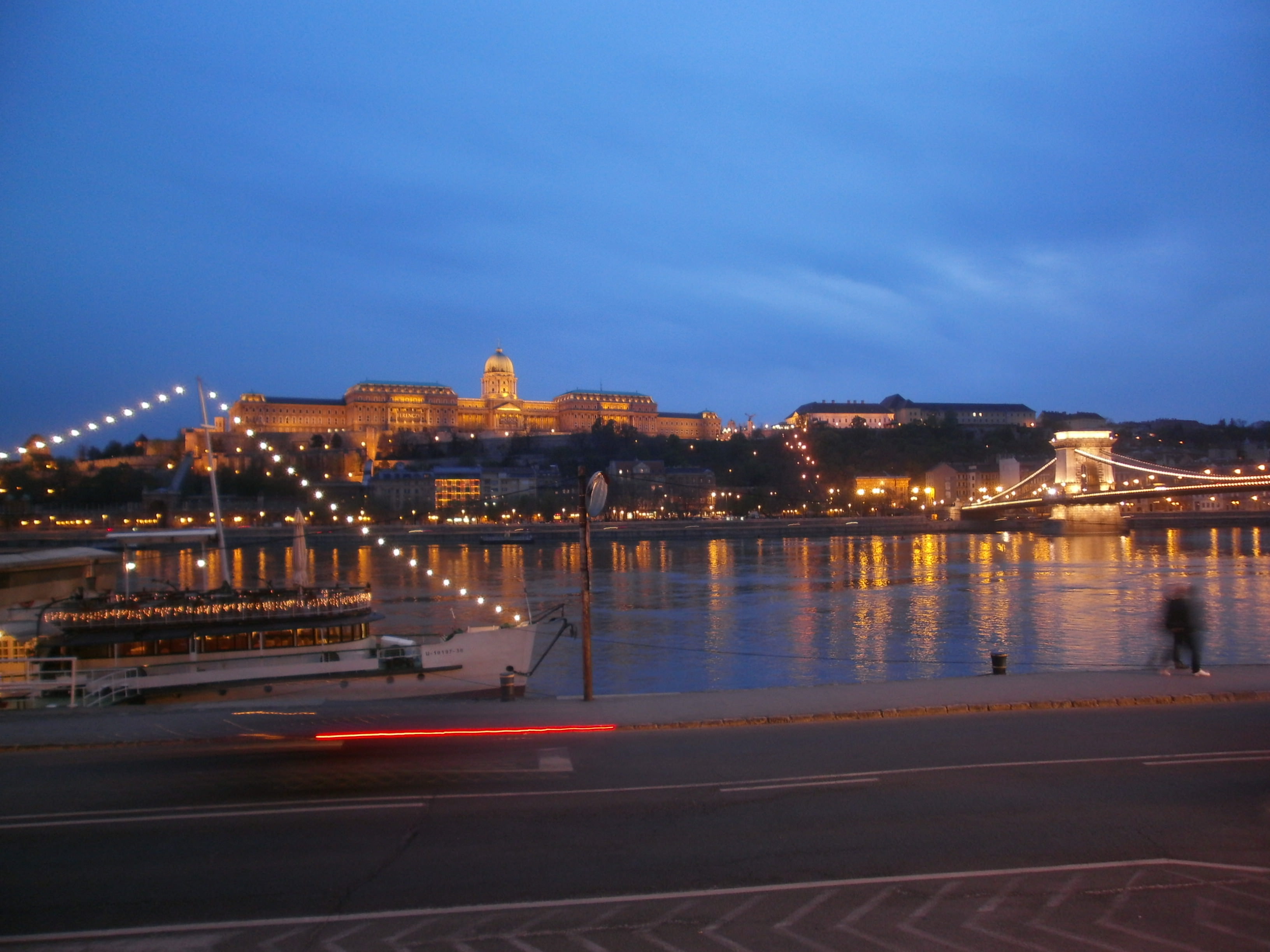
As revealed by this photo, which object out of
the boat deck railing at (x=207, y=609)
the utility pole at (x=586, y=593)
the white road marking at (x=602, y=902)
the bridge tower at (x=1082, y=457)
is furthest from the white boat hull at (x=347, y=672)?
the bridge tower at (x=1082, y=457)

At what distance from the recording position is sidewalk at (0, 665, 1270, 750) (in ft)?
18.4

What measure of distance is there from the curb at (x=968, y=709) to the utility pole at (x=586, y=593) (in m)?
0.80

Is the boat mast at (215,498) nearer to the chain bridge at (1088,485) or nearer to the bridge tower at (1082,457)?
the chain bridge at (1088,485)

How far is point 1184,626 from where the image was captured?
6902mm

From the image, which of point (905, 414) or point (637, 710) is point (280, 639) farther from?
point (905, 414)

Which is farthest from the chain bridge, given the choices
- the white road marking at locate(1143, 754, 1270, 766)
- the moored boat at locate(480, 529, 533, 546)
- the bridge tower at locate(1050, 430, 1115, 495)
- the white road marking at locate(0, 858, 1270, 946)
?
the white road marking at locate(0, 858, 1270, 946)

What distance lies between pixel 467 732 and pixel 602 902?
2712 mm

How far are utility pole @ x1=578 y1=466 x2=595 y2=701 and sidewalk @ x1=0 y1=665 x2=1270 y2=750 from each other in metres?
0.14

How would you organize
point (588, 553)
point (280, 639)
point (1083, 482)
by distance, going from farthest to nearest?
point (1083, 482), point (280, 639), point (588, 553)

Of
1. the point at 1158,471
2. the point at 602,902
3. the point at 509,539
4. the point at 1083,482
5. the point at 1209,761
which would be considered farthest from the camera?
the point at 1083,482

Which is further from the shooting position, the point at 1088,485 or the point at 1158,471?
the point at 1088,485

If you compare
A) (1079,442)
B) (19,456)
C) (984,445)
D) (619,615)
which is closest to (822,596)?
(619,615)

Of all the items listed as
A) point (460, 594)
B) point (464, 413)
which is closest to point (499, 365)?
point (464, 413)

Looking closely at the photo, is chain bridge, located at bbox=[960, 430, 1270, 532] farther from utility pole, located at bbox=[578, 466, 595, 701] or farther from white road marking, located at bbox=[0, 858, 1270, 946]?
white road marking, located at bbox=[0, 858, 1270, 946]
